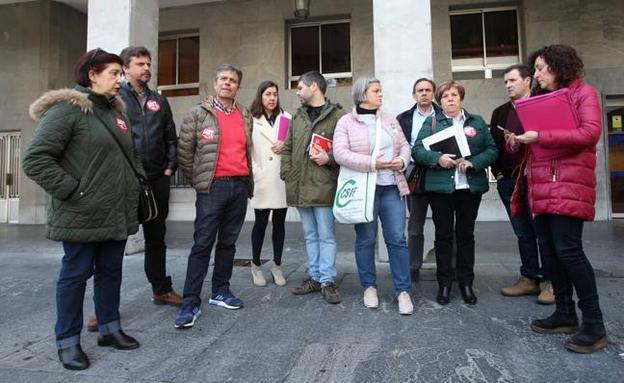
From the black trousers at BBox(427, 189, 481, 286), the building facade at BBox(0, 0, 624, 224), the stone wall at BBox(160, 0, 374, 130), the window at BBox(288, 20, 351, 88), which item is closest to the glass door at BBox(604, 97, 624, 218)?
the building facade at BBox(0, 0, 624, 224)

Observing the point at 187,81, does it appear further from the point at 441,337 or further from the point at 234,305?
the point at 441,337

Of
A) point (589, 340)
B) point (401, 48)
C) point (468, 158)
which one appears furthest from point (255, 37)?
point (589, 340)

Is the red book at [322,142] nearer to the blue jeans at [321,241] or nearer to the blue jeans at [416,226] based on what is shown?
the blue jeans at [321,241]

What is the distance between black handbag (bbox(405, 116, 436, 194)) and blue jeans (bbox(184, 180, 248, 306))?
1558 millimetres

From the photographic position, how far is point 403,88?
5.29 meters

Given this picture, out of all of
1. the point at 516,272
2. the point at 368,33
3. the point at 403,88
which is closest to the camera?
the point at 516,272

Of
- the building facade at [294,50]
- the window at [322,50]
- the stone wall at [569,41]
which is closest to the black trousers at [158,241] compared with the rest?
the building facade at [294,50]

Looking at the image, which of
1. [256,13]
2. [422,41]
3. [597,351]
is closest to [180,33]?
[256,13]

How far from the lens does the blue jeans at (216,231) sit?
342 cm

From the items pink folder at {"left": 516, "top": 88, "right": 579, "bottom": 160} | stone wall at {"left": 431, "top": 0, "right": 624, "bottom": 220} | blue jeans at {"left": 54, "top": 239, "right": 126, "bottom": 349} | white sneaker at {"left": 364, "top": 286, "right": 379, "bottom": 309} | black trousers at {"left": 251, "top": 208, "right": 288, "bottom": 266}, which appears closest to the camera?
blue jeans at {"left": 54, "top": 239, "right": 126, "bottom": 349}

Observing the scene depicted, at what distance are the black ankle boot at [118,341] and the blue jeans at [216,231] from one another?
1.84 feet

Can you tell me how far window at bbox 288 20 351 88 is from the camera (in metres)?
11.1

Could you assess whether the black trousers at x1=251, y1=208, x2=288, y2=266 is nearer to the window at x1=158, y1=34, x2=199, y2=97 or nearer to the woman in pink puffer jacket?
the woman in pink puffer jacket

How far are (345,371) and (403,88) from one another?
12.7 feet
